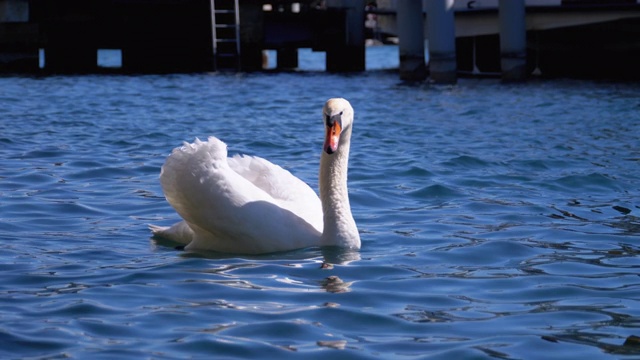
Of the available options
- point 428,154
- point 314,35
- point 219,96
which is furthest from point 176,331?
point 314,35

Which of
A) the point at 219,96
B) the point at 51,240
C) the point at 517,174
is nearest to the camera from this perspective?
the point at 51,240

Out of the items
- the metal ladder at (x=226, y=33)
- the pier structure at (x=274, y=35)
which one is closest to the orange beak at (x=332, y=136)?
the pier structure at (x=274, y=35)

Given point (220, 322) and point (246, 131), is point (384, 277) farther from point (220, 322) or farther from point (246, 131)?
point (246, 131)

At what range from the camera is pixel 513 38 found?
25.9 m

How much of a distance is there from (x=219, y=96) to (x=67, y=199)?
1234 centimetres

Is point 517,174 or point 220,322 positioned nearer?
point 220,322

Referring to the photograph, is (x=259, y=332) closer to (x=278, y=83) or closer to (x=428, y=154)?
(x=428, y=154)

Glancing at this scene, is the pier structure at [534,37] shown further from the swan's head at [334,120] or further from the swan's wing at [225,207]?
the swan's wing at [225,207]

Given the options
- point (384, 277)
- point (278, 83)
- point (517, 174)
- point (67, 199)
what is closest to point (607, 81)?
point (278, 83)

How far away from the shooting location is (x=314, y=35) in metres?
33.4

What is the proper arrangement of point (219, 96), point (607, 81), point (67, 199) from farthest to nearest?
point (607, 81)
point (219, 96)
point (67, 199)

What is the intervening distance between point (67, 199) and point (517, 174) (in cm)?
440

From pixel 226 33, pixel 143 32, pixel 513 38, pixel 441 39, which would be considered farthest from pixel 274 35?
pixel 513 38

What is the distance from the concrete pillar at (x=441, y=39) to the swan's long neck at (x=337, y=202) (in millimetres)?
17496
